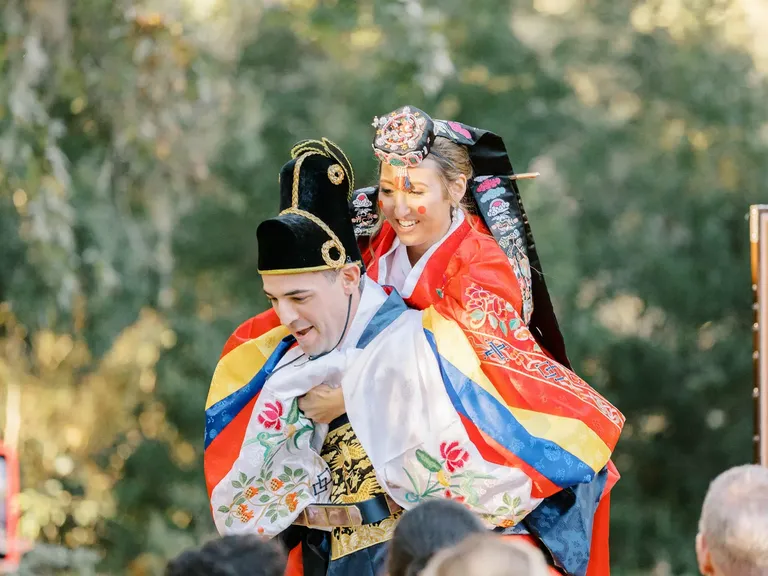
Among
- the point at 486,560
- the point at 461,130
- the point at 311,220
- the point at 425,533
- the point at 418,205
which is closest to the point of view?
the point at 486,560

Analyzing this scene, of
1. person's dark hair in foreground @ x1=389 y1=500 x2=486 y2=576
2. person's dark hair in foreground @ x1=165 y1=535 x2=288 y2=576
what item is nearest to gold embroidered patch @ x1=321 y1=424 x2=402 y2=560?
person's dark hair in foreground @ x1=389 y1=500 x2=486 y2=576

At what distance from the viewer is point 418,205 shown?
3.34m

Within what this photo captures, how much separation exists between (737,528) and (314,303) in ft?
4.27

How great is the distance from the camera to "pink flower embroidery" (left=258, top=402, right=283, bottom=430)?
129 inches

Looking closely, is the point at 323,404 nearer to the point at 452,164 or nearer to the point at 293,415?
the point at 293,415

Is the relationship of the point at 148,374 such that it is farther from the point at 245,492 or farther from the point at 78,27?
the point at 245,492

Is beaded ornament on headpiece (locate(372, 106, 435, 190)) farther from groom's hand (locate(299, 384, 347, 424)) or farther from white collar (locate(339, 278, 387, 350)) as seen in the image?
groom's hand (locate(299, 384, 347, 424))

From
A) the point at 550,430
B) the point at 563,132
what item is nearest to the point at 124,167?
the point at 563,132

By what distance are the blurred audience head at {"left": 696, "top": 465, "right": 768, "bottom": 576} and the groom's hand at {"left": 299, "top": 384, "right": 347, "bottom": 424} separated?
1127 millimetres

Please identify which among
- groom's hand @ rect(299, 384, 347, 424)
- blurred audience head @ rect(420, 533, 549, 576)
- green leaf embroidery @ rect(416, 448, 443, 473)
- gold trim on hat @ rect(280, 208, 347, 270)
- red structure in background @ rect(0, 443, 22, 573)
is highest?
gold trim on hat @ rect(280, 208, 347, 270)

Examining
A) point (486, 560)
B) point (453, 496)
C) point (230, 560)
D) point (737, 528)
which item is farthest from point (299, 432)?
point (486, 560)

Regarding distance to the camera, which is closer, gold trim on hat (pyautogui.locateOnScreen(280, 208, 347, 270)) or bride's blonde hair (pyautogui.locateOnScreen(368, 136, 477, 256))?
gold trim on hat (pyautogui.locateOnScreen(280, 208, 347, 270))

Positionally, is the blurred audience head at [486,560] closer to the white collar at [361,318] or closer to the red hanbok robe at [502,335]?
the red hanbok robe at [502,335]

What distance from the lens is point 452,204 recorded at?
3426mm
